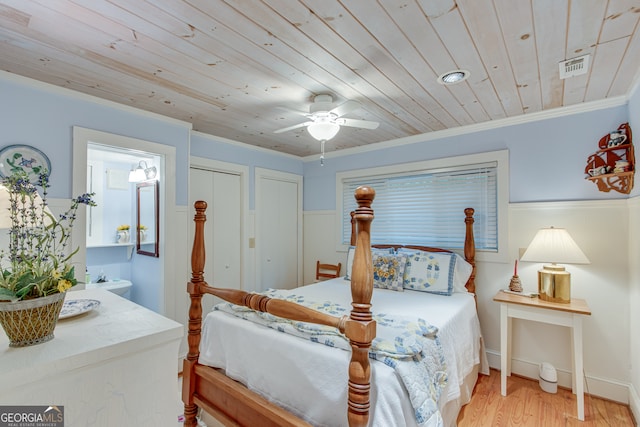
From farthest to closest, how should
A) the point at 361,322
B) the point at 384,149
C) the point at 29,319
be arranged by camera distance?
the point at 384,149 < the point at 361,322 < the point at 29,319

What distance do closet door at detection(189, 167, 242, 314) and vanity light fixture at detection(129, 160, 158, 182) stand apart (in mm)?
508

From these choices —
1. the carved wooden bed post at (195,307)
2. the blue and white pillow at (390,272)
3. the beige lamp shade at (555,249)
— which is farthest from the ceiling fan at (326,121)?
the beige lamp shade at (555,249)

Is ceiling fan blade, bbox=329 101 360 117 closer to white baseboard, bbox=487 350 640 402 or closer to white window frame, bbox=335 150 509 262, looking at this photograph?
white window frame, bbox=335 150 509 262

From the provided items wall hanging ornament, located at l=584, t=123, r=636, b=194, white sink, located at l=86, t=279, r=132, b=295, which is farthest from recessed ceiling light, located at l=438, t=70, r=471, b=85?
white sink, located at l=86, t=279, r=132, b=295

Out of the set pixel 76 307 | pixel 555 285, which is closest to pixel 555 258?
pixel 555 285

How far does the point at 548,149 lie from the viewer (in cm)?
263

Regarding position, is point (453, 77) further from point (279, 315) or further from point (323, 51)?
point (279, 315)

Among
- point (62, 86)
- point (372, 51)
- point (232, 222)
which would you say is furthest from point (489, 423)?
point (62, 86)

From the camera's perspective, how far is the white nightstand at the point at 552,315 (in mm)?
2150

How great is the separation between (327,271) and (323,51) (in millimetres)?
2926

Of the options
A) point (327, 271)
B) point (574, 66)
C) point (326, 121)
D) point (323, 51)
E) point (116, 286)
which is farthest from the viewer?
point (327, 271)

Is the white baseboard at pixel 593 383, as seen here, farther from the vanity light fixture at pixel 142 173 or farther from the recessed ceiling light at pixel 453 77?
the vanity light fixture at pixel 142 173

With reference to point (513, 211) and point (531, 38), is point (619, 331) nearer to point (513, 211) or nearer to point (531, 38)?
point (513, 211)

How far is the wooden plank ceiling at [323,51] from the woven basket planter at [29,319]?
→ 1247mm
